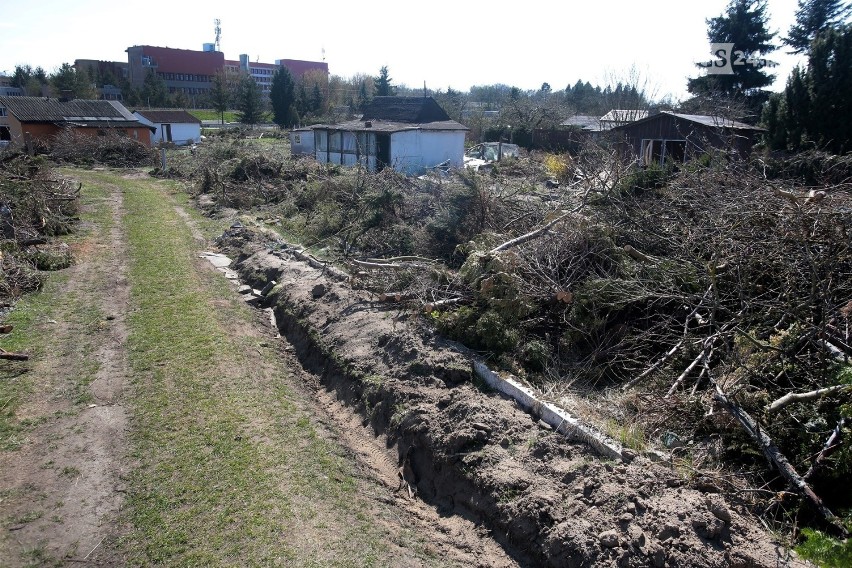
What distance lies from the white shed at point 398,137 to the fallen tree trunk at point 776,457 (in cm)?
2316

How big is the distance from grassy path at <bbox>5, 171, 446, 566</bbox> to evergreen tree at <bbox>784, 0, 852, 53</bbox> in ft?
108

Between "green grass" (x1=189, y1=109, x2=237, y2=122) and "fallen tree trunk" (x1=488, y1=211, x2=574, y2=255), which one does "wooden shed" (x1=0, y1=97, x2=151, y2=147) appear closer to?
"green grass" (x1=189, y1=109, x2=237, y2=122)

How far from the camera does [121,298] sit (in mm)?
10961

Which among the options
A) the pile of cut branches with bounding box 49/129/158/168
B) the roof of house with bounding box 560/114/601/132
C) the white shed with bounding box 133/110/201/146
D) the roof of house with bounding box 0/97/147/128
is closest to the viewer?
the pile of cut branches with bounding box 49/129/158/168

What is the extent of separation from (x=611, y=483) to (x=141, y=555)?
3.81m

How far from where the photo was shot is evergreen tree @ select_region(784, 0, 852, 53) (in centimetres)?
2970

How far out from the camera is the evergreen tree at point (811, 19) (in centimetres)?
2970

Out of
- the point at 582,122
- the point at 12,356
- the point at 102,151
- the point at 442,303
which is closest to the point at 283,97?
the point at 102,151

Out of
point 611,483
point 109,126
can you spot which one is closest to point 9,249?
point 611,483

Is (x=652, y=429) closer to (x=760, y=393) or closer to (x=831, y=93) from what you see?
(x=760, y=393)

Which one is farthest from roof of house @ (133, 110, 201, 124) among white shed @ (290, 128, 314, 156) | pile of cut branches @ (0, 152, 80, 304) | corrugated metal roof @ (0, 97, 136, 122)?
pile of cut branches @ (0, 152, 80, 304)

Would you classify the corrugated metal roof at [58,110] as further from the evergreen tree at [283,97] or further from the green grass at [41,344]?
the green grass at [41,344]

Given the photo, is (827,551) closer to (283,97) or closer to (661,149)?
(661,149)

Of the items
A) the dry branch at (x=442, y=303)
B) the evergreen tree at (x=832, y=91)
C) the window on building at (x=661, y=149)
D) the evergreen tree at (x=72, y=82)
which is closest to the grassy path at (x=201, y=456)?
the dry branch at (x=442, y=303)
